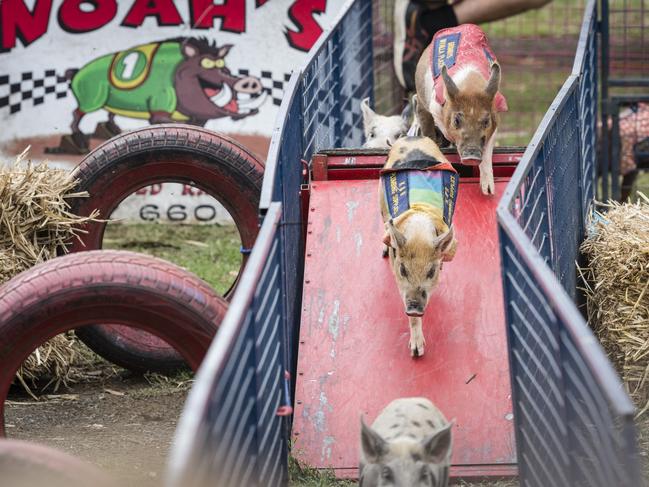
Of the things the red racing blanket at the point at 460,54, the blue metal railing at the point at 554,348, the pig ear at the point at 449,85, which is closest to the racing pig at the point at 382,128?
the red racing blanket at the point at 460,54

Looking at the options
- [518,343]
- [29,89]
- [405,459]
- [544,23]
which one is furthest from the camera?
[544,23]

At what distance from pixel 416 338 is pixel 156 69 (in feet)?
16.7

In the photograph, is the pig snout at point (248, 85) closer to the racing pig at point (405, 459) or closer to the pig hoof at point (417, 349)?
the pig hoof at point (417, 349)

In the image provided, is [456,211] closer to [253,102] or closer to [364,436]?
Answer: [364,436]

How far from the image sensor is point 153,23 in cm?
984

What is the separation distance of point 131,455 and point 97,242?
1713 millimetres

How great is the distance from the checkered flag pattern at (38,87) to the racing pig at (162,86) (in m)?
0.10

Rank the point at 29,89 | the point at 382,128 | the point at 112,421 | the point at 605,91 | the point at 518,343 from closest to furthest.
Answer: the point at 518,343 → the point at 112,421 → the point at 382,128 → the point at 605,91 → the point at 29,89

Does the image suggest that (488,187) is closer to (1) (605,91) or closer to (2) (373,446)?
(1) (605,91)

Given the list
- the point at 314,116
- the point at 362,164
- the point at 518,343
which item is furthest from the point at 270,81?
the point at 518,343

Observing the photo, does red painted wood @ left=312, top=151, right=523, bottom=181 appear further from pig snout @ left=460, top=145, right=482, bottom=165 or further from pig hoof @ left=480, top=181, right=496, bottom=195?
pig snout @ left=460, top=145, right=482, bottom=165

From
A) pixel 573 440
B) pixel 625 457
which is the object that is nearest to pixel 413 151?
pixel 573 440

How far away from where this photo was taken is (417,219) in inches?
218

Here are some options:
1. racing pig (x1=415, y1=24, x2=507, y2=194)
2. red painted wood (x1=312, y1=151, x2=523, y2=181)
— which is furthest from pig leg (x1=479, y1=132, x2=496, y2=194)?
red painted wood (x1=312, y1=151, x2=523, y2=181)
